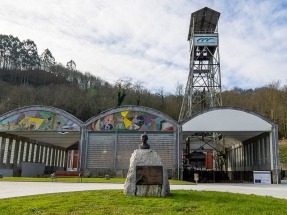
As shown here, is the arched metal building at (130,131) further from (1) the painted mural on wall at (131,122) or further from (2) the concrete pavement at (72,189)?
(2) the concrete pavement at (72,189)

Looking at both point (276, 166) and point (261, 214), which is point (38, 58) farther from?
point (261, 214)

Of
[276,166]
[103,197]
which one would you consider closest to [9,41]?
[276,166]

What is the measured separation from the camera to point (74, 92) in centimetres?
7325

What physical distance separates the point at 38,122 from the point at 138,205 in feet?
73.6

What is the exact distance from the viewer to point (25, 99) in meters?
68.7

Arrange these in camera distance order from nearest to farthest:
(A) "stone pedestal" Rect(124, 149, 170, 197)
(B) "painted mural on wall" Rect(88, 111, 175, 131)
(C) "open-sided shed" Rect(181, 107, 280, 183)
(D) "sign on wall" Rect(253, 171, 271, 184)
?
1. (A) "stone pedestal" Rect(124, 149, 170, 197)
2. (D) "sign on wall" Rect(253, 171, 271, 184)
3. (C) "open-sided shed" Rect(181, 107, 280, 183)
4. (B) "painted mural on wall" Rect(88, 111, 175, 131)

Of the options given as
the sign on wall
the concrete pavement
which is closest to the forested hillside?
the sign on wall

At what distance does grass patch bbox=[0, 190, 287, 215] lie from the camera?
8992mm

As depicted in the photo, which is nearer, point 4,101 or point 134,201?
point 134,201

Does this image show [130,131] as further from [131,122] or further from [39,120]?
[39,120]

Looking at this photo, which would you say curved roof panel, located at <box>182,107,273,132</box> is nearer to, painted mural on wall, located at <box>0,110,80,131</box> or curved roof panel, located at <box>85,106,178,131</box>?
curved roof panel, located at <box>85,106,178,131</box>

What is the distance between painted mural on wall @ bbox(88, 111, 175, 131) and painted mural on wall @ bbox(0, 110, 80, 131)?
221 centimetres

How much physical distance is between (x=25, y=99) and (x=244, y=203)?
6454 centimetres

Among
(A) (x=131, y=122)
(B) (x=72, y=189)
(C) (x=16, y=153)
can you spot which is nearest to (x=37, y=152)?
(C) (x=16, y=153)
